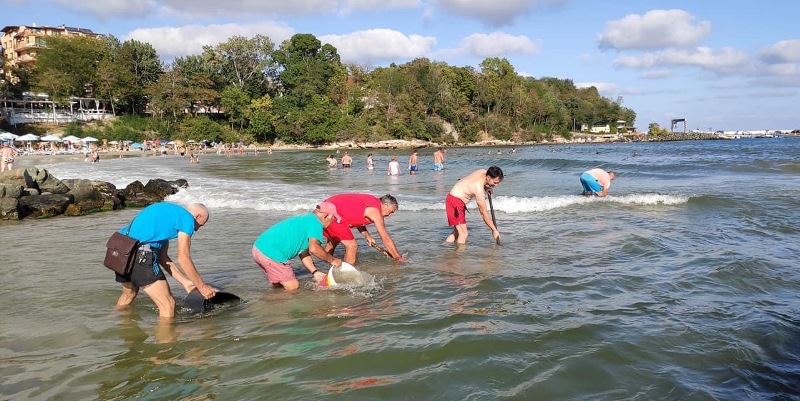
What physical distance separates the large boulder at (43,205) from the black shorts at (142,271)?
36.0 feet

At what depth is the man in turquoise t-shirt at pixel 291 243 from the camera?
6238 millimetres

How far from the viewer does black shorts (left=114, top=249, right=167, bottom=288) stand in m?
5.27

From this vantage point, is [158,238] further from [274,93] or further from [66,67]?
[274,93]

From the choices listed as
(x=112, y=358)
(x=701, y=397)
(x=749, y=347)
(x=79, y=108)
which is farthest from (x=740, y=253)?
(x=79, y=108)

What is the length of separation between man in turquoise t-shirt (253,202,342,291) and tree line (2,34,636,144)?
67894 mm

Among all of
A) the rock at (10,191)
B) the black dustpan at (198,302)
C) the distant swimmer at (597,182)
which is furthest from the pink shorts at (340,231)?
the rock at (10,191)

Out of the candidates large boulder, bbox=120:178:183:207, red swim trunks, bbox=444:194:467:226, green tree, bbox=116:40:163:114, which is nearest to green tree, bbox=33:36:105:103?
green tree, bbox=116:40:163:114

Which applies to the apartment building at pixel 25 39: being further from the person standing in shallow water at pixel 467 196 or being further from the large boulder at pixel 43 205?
the person standing in shallow water at pixel 467 196

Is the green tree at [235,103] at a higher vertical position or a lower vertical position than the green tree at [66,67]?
lower

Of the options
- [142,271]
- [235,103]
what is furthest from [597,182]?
[235,103]

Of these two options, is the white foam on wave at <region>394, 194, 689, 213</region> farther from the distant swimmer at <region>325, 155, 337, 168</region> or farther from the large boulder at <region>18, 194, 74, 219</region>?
the distant swimmer at <region>325, 155, 337, 168</region>

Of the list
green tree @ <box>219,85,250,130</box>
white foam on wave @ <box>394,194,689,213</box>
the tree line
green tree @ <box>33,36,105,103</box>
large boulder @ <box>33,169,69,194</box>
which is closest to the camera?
white foam on wave @ <box>394,194,689,213</box>

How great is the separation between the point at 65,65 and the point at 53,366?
252 feet

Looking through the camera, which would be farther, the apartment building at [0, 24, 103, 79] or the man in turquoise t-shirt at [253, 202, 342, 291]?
the apartment building at [0, 24, 103, 79]
